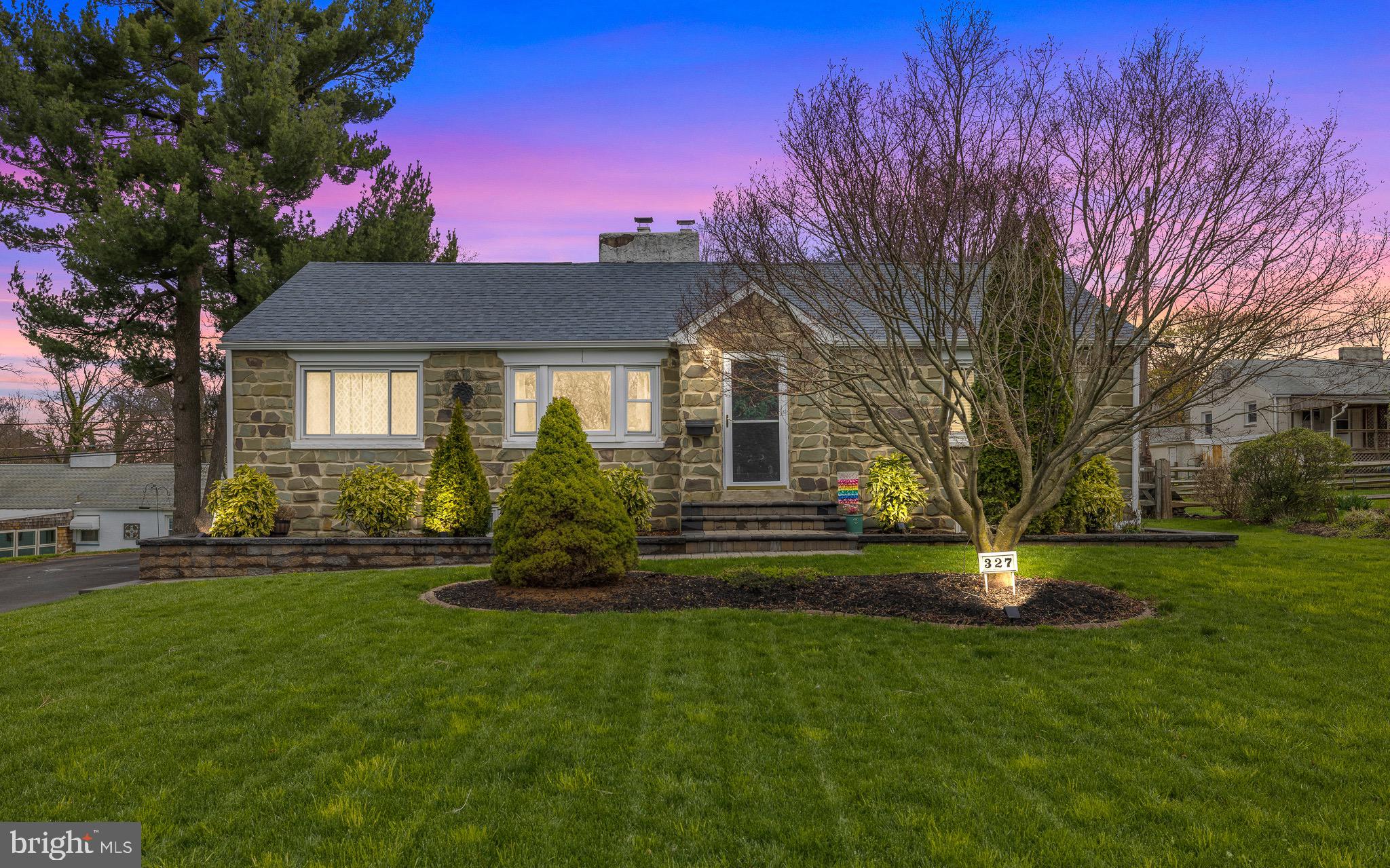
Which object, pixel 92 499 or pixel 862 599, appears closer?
pixel 862 599

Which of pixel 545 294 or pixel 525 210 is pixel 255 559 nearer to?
pixel 545 294

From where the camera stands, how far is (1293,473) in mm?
14539

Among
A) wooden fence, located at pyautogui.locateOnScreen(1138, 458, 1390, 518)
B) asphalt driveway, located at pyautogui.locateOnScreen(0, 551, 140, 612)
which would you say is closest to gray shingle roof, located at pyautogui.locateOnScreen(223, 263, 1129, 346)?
asphalt driveway, located at pyautogui.locateOnScreen(0, 551, 140, 612)

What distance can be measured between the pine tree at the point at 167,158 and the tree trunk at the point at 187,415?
0.04 m

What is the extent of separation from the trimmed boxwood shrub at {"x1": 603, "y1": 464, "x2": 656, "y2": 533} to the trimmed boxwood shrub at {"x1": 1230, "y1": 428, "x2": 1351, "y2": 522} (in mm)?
12083

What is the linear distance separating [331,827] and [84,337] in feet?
61.0

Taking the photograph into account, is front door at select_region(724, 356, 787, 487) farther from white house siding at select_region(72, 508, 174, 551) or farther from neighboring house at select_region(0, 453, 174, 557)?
white house siding at select_region(72, 508, 174, 551)

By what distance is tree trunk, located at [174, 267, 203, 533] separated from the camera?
56.5 ft

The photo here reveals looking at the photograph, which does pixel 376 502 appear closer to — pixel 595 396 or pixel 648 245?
pixel 595 396

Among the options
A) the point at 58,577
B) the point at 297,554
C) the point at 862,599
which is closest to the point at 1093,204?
the point at 862,599

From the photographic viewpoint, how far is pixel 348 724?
165 inches

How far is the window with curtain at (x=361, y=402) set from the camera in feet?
43.6

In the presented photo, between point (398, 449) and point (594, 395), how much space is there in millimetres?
3477

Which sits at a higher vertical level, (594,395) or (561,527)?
(594,395)
